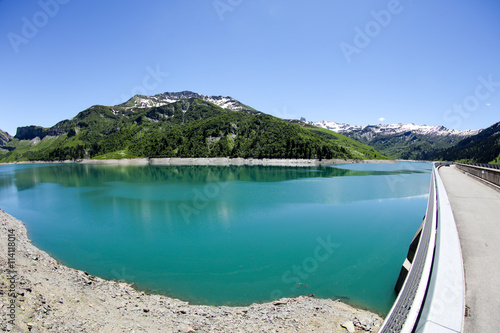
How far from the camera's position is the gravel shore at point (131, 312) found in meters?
7.65

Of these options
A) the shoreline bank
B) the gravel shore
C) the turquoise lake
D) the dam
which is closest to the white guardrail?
the dam

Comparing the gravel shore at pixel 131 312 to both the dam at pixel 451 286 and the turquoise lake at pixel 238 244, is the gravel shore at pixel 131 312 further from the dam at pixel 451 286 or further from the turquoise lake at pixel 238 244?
the dam at pixel 451 286

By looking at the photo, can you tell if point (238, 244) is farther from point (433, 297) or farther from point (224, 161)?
point (224, 161)

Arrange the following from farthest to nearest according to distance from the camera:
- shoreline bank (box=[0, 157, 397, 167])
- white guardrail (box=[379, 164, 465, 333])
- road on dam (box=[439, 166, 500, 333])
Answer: shoreline bank (box=[0, 157, 397, 167]) < road on dam (box=[439, 166, 500, 333]) < white guardrail (box=[379, 164, 465, 333])

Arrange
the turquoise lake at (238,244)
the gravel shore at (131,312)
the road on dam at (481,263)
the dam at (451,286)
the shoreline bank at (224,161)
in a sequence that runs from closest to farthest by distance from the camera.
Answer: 1. the dam at (451,286)
2. the road on dam at (481,263)
3. the gravel shore at (131,312)
4. the turquoise lake at (238,244)
5. the shoreline bank at (224,161)

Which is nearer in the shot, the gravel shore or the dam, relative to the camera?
the dam

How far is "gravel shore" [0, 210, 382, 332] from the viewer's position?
7648 mm

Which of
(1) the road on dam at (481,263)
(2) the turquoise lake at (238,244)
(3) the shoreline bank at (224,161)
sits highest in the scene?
(3) the shoreline bank at (224,161)

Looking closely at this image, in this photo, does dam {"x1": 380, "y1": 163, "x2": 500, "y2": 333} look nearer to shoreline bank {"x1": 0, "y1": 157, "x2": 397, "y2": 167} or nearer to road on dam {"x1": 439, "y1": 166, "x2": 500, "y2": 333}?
road on dam {"x1": 439, "y1": 166, "x2": 500, "y2": 333}

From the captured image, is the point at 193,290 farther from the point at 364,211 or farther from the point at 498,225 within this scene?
the point at 364,211

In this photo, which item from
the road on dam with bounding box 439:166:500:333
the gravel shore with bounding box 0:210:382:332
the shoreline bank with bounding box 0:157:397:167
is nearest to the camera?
the road on dam with bounding box 439:166:500:333

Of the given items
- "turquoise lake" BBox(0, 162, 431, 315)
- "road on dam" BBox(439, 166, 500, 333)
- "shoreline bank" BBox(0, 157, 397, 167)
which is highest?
"shoreline bank" BBox(0, 157, 397, 167)

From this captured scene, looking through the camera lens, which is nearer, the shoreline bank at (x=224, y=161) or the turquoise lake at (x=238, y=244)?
the turquoise lake at (x=238, y=244)

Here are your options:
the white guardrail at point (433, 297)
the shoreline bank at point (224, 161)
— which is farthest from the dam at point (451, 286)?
the shoreline bank at point (224, 161)
